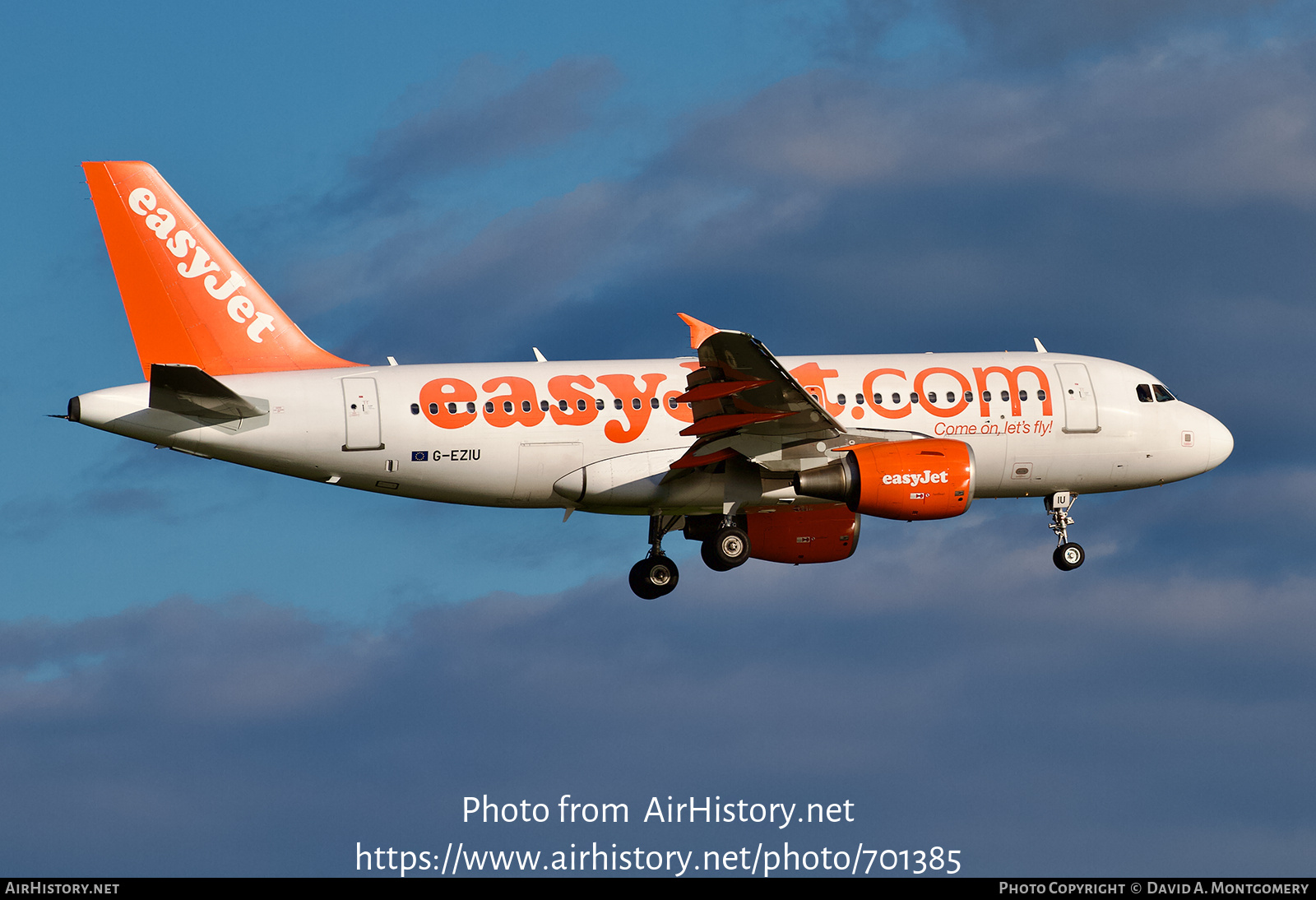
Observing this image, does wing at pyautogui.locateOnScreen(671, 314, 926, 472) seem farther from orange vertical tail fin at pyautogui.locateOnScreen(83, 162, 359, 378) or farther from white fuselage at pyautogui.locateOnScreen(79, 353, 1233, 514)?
orange vertical tail fin at pyautogui.locateOnScreen(83, 162, 359, 378)

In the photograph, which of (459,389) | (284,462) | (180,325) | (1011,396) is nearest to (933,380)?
(1011,396)

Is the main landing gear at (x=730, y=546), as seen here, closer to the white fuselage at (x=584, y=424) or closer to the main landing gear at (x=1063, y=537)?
the white fuselage at (x=584, y=424)

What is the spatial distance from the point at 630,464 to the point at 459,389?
495 cm

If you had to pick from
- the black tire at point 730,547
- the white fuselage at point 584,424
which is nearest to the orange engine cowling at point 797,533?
the black tire at point 730,547

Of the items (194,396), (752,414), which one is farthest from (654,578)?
(194,396)

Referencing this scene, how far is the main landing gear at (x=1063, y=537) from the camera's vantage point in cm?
4831

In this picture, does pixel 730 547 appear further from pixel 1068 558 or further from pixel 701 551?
pixel 1068 558

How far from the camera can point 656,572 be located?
4778 centimetres

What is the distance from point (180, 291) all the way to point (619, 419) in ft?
41.0

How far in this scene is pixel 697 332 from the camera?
43656 mm

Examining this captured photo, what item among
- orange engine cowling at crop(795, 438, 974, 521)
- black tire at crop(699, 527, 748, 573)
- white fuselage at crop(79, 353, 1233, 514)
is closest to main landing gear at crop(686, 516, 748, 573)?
black tire at crop(699, 527, 748, 573)

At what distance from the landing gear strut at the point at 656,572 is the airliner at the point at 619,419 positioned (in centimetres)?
6

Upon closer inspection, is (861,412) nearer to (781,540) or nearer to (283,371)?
(781,540)

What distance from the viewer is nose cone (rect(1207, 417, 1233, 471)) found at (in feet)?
162
